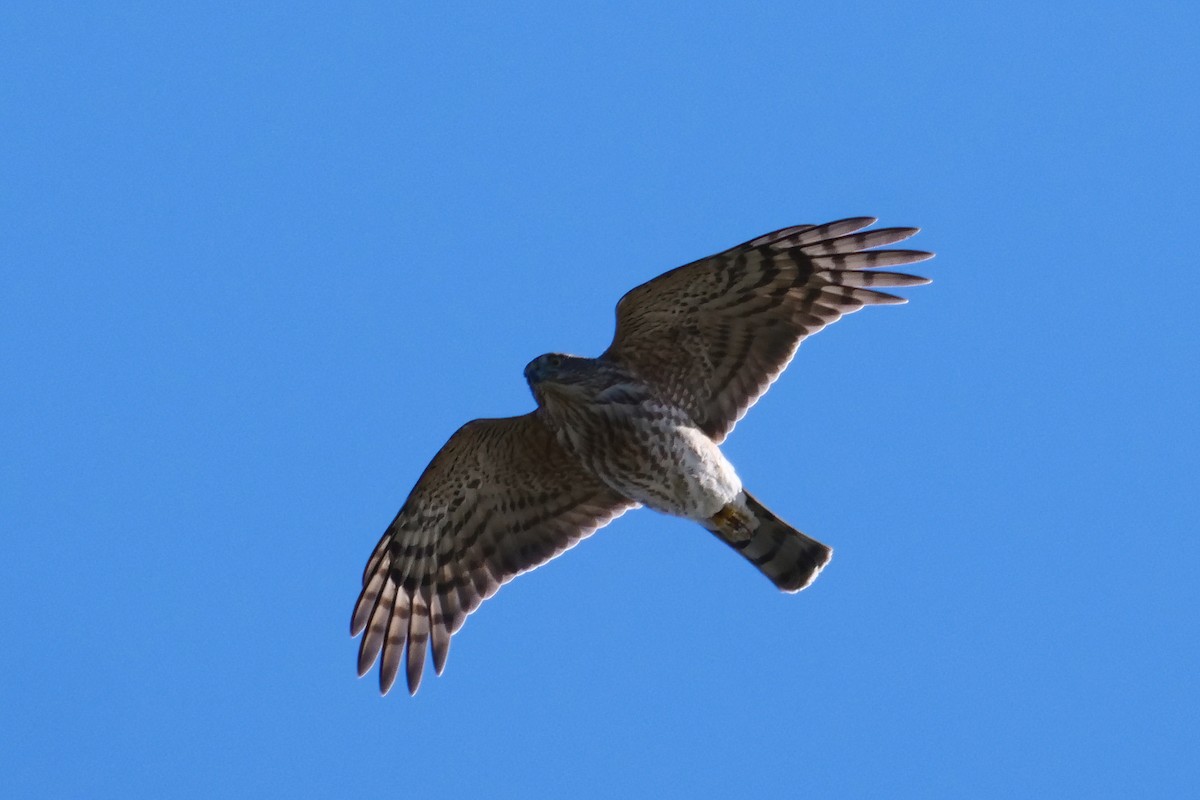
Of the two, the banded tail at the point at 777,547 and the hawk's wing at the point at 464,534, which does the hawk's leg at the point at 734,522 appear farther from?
the hawk's wing at the point at 464,534

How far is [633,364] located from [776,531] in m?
1.33

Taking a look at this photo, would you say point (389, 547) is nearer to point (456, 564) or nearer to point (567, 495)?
point (456, 564)

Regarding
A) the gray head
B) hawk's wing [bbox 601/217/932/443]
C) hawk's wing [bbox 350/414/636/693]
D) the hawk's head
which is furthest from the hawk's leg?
the gray head

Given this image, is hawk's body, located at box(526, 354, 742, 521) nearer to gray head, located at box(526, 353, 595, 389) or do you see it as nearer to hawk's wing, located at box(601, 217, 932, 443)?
gray head, located at box(526, 353, 595, 389)

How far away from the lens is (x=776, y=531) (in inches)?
414

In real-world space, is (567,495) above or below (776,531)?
above

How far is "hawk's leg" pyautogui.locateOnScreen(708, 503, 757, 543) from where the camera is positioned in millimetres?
10398

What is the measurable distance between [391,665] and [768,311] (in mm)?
3222

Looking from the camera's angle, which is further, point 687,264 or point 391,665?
point 391,665

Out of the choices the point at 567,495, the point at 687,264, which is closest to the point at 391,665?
the point at 567,495

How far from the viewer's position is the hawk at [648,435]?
33.1 feet

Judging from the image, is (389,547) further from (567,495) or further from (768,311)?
(768,311)

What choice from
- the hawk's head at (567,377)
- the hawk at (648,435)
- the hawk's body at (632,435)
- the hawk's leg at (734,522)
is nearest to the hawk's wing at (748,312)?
the hawk at (648,435)

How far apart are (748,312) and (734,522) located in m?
1.26
